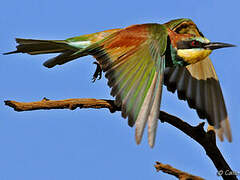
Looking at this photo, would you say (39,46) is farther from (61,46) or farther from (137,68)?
(137,68)

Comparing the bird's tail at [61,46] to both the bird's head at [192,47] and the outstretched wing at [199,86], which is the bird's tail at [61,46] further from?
the outstretched wing at [199,86]

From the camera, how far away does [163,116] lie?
383 centimetres

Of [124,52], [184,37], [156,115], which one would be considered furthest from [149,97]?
[184,37]

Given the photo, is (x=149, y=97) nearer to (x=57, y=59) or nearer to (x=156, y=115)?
(x=156, y=115)

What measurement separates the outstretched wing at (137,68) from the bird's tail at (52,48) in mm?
497

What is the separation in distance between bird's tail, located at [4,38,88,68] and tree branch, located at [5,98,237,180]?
719 millimetres

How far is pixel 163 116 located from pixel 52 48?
139 centimetres

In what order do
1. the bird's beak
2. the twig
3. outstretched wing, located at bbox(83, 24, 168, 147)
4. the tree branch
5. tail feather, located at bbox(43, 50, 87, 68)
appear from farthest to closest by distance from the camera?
1. tail feather, located at bbox(43, 50, 87, 68)
2. the bird's beak
3. the tree branch
4. outstretched wing, located at bbox(83, 24, 168, 147)
5. the twig

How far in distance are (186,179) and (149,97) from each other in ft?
2.34

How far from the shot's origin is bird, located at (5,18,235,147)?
3.60m

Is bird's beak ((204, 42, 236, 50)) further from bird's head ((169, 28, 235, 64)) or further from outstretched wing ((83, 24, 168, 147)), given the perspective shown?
outstretched wing ((83, 24, 168, 147))

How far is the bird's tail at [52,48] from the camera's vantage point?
14.5 feet

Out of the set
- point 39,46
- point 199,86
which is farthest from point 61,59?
point 199,86

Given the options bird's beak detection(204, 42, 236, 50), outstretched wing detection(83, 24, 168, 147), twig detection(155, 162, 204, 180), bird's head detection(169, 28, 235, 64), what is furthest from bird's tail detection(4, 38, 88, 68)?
twig detection(155, 162, 204, 180)
